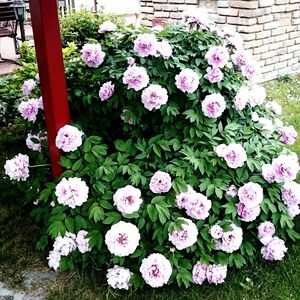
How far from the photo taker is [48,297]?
7.16 ft

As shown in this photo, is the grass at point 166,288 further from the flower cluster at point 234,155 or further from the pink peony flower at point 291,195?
the flower cluster at point 234,155

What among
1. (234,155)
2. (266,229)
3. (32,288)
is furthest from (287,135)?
(32,288)

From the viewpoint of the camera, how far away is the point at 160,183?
2.28 metres

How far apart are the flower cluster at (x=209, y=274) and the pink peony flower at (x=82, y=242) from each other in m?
0.56

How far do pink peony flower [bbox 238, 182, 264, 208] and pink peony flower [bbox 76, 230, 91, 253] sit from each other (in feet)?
2.74

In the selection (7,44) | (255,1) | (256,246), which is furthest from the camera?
(7,44)

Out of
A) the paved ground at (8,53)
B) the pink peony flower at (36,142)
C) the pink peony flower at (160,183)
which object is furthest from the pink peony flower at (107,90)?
the paved ground at (8,53)

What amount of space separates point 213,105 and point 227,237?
730 mm

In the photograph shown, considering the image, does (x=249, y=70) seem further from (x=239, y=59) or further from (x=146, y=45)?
(x=146, y=45)

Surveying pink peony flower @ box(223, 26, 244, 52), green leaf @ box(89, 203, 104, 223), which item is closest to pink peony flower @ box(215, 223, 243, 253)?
green leaf @ box(89, 203, 104, 223)

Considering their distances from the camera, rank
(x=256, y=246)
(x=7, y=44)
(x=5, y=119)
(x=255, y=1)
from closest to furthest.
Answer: (x=256, y=246) < (x=5, y=119) < (x=255, y=1) < (x=7, y=44)

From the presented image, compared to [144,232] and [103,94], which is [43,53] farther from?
[144,232]

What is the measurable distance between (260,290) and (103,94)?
1.41 metres

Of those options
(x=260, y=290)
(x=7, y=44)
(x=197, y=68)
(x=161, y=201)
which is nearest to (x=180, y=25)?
(x=197, y=68)
